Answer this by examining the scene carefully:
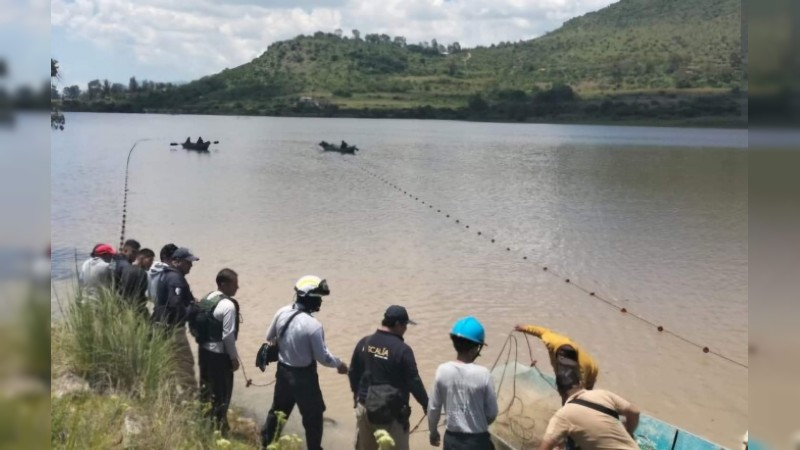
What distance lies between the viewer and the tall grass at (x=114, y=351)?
577cm

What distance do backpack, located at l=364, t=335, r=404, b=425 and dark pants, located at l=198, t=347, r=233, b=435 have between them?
1505 mm

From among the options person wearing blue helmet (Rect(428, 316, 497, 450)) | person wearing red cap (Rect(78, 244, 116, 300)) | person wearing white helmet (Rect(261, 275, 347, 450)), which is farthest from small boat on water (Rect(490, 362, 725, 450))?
person wearing red cap (Rect(78, 244, 116, 300))

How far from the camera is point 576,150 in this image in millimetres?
59281

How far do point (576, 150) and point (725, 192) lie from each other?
88.9ft

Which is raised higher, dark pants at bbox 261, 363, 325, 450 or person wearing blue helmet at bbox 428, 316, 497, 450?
person wearing blue helmet at bbox 428, 316, 497, 450

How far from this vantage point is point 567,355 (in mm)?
4562

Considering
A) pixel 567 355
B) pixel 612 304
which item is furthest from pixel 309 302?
pixel 612 304

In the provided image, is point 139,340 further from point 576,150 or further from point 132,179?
point 576,150

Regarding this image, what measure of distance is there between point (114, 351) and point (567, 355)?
3.46 meters

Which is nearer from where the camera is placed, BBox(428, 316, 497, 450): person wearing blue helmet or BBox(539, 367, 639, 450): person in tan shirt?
BBox(539, 367, 639, 450): person in tan shirt

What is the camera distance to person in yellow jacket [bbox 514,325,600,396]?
4.53 metres

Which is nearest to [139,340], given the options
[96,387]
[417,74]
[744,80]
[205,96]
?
[96,387]

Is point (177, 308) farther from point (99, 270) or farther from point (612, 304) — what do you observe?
point (612, 304)

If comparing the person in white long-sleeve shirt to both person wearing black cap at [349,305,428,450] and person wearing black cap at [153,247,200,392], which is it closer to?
person wearing black cap at [153,247,200,392]
